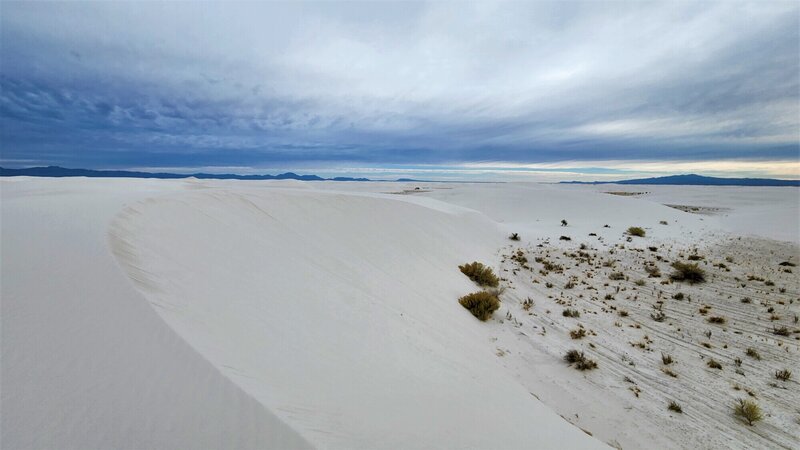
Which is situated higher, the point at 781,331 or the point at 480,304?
the point at 480,304

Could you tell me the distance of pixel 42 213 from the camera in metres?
5.09

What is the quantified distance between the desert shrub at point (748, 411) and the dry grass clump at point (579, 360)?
5.89 feet

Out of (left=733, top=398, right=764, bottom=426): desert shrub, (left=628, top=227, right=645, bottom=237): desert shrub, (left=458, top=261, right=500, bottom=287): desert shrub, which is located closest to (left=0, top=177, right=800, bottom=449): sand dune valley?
(left=733, top=398, right=764, bottom=426): desert shrub

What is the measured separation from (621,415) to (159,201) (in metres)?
9.09

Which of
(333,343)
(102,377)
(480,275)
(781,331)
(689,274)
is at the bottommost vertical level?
(689,274)

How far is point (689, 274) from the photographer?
10.9 m

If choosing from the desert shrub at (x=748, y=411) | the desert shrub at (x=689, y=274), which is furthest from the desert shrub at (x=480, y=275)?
the desert shrub at (x=689, y=274)

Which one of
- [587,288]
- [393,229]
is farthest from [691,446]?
[393,229]

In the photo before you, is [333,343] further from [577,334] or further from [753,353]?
[753,353]

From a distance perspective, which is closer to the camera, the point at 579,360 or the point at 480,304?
the point at 579,360

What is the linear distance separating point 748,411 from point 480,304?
4363 millimetres

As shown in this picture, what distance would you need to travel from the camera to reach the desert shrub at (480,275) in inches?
402

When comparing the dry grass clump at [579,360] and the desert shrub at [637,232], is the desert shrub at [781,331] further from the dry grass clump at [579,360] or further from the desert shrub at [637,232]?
the desert shrub at [637,232]

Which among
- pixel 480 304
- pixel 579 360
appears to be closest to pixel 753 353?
pixel 579 360
